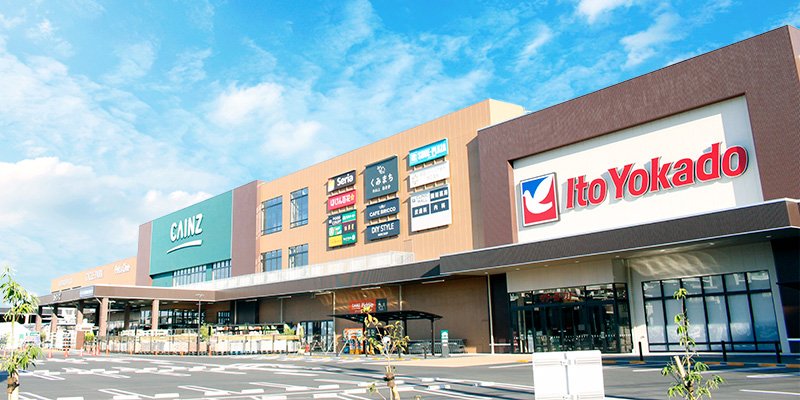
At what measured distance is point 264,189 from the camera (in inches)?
2376

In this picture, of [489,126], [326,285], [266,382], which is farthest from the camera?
[326,285]

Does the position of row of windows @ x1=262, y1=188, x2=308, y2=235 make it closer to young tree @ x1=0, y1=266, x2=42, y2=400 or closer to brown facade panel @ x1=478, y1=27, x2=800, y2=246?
brown facade panel @ x1=478, y1=27, x2=800, y2=246

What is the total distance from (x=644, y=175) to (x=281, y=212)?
1380 inches

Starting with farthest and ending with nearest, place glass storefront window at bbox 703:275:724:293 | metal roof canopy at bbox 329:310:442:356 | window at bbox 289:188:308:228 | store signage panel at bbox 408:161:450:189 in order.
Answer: window at bbox 289:188:308:228 → store signage panel at bbox 408:161:450:189 → metal roof canopy at bbox 329:310:442:356 → glass storefront window at bbox 703:275:724:293

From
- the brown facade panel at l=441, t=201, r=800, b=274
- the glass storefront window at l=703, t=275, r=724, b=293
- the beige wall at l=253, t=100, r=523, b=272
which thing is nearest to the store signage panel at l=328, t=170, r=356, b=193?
the beige wall at l=253, t=100, r=523, b=272

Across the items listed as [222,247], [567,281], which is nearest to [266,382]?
[567,281]

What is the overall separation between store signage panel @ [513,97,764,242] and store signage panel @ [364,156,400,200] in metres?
11.0

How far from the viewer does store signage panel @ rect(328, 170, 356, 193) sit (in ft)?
159

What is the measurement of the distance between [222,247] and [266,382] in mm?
Result: 45616

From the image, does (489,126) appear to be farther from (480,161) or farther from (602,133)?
(602,133)

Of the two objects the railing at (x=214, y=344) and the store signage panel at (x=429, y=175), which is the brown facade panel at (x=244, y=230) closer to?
the railing at (x=214, y=344)

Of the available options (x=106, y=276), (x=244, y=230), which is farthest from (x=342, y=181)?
(x=106, y=276)

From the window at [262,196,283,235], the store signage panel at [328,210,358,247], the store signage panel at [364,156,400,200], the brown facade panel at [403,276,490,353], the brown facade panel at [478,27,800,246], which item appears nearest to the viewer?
the brown facade panel at [478,27,800,246]

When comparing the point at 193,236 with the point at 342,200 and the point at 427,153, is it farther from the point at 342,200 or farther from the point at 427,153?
the point at 427,153
